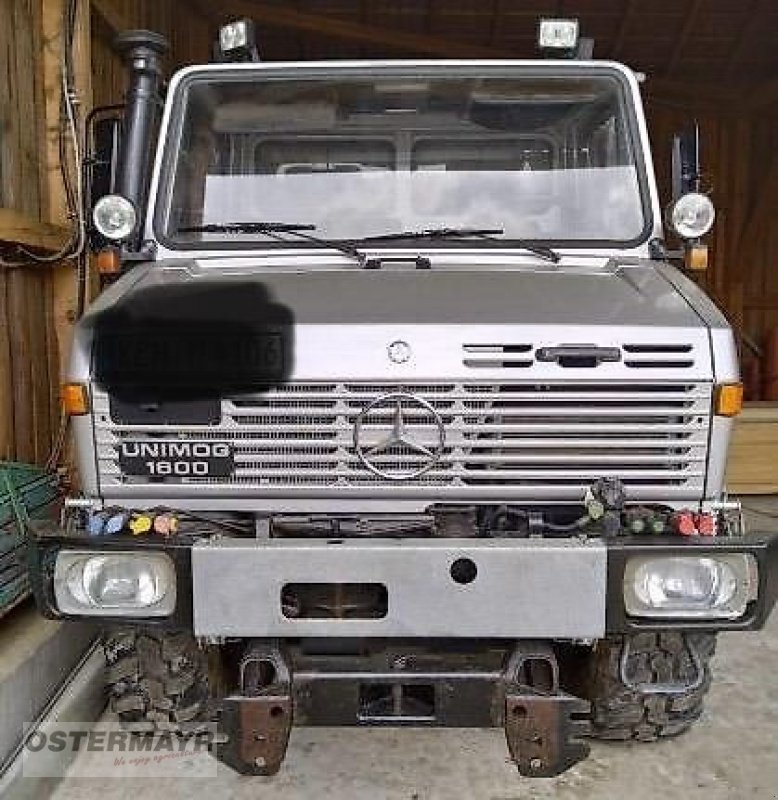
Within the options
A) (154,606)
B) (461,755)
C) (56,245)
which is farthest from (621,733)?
(56,245)

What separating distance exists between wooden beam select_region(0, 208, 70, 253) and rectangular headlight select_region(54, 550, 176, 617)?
197 centimetres

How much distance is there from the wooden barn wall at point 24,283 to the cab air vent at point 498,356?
102 inches

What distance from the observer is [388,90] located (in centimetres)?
345

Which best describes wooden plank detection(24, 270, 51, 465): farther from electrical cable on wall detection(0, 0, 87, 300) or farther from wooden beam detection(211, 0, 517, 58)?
wooden beam detection(211, 0, 517, 58)

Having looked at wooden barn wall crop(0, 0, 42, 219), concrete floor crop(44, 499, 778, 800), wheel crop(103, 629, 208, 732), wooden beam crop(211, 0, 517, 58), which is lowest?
concrete floor crop(44, 499, 778, 800)

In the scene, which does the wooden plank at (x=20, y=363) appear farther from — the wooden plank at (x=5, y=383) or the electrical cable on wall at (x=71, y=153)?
the electrical cable on wall at (x=71, y=153)

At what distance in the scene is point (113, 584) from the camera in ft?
8.11

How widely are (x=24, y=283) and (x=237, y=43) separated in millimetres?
1676

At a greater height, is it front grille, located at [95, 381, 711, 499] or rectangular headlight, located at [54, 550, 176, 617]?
front grille, located at [95, 381, 711, 499]

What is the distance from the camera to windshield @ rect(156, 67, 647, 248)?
3219 millimetres

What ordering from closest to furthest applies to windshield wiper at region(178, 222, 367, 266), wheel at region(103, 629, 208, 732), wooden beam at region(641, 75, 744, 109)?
1. wheel at region(103, 629, 208, 732)
2. windshield wiper at region(178, 222, 367, 266)
3. wooden beam at region(641, 75, 744, 109)

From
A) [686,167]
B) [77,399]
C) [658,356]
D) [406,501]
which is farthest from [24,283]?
[658,356]

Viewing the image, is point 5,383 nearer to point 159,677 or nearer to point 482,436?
point 159,677

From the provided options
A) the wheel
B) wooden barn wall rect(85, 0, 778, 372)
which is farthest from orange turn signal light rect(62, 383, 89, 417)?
wooden barn wall rect(85, 0, 778, 372)
